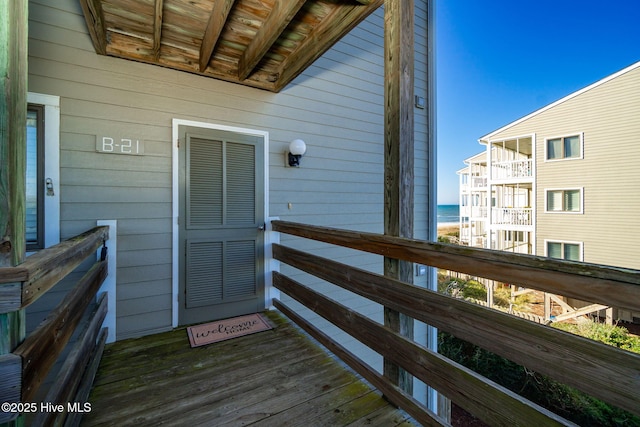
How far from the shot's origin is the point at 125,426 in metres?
1.47

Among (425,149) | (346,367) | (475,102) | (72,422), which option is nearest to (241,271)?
(346,367)

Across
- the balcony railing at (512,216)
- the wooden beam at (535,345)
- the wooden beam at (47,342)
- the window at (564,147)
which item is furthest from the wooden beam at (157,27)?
the balcony railing at (512,216)

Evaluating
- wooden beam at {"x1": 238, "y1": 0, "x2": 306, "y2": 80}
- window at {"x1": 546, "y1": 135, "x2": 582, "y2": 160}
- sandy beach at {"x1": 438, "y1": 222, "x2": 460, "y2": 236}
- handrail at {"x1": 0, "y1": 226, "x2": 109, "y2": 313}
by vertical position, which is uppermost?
window at {"x1": 546, "y1": 135, "x2": 582, "y2": 160}

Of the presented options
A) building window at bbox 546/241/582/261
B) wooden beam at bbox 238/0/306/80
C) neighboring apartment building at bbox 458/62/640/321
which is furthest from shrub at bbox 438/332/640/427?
wooden beam at bbox 238/0/306/80

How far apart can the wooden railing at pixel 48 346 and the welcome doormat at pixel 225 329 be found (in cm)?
78

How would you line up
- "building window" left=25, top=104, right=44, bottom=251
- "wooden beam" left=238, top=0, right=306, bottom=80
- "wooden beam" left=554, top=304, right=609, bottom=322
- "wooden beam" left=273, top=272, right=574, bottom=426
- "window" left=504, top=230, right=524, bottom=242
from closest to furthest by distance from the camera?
"wooden beam" left=273, top=272, right=574, bottom=426
"wooden beam" left=238, top=0, right=306, bottom=80
"building window" left=25, top=104, right=44, bottom=251
"wooden beam" left=554, top=304, right=609, bottom=322
"window" left=504, top=230, right=524, bottom=242

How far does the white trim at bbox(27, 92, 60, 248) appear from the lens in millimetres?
2195

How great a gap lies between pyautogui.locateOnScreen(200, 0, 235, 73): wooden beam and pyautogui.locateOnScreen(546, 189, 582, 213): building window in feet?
41.1

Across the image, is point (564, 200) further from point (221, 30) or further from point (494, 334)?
point (221, 30)

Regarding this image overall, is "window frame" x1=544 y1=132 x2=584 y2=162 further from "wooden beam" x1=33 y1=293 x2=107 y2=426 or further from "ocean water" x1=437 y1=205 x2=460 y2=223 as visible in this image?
"ocean water" x1=437 y1=205 x2=460 y2=223

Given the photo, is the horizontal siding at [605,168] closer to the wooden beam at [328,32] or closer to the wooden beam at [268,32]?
the wooden beam at [328,32]

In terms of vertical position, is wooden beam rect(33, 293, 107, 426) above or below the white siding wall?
below

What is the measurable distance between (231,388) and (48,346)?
1085 millimetres

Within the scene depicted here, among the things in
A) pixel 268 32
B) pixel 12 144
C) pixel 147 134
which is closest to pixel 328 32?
pixel 268 32
